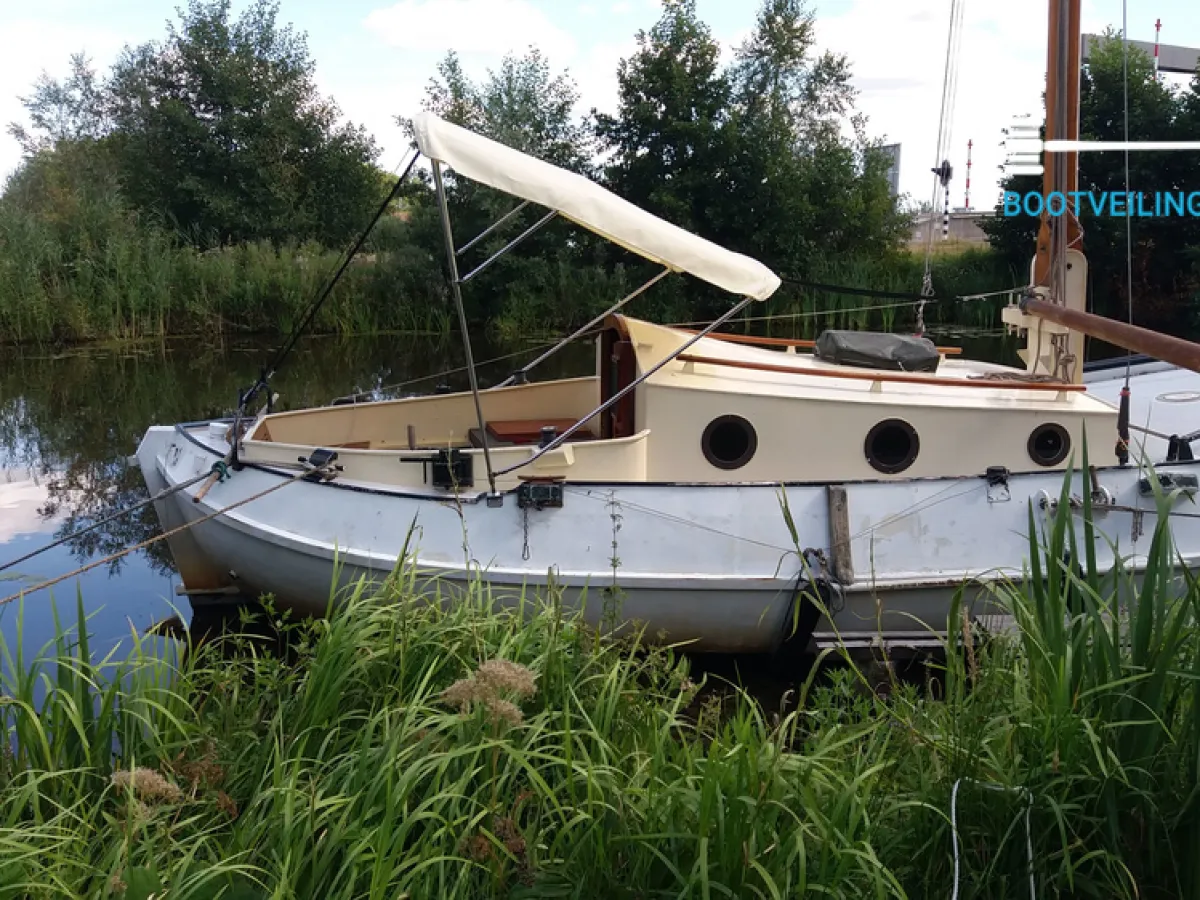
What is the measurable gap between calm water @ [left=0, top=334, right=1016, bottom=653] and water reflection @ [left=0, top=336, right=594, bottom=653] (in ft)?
0.06

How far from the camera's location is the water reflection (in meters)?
7.61

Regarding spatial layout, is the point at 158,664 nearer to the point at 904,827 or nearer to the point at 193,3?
the point at 904,827

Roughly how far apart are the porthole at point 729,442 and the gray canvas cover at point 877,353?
1108 millimetres

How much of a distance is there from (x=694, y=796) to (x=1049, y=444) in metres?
4.79

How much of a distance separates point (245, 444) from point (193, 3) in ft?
92.9

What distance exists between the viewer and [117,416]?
14.1 meters

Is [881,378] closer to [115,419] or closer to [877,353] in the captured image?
[877,353]

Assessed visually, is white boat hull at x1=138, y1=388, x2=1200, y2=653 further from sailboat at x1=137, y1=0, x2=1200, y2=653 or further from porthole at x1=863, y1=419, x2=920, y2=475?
porthole at x1=863, y1=419, x2=920, y2=475

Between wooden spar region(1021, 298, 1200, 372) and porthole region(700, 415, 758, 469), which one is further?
porthole region(700, 415, 758, 469)

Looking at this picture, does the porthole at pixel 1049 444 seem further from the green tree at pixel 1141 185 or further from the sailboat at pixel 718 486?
the green tree at pixel 1141 185

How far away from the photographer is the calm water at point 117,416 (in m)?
7.58

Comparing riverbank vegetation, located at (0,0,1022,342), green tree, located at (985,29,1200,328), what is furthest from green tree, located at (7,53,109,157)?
green tree, located at (985,29,1200,328)

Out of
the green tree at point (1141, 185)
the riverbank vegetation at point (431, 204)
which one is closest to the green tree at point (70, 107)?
the riverbank vegetation at point (431, 204)

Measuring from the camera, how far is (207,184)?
28703 millimetres
